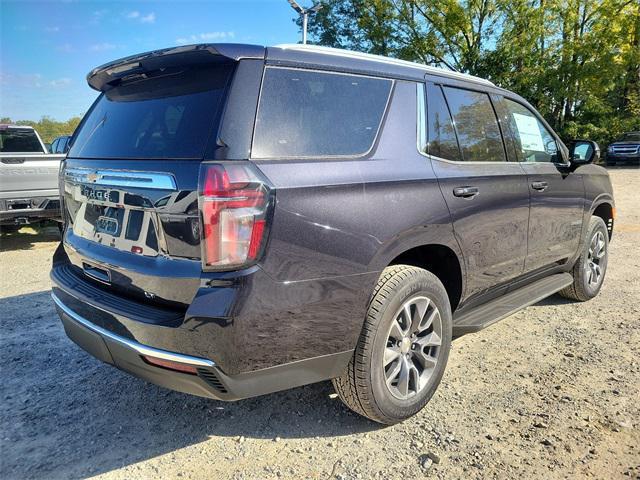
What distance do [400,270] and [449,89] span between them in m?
1.33

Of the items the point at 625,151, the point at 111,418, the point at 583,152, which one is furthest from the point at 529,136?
the point at 625,151

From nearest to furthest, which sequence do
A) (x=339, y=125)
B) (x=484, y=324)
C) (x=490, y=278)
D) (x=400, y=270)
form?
(x=339, y=125) → (x=400, y=270) → (x=484, y=324) → (x=490, y=278)

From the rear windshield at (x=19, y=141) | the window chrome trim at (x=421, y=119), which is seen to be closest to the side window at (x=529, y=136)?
the window chrome trim at (x=421, y=119)

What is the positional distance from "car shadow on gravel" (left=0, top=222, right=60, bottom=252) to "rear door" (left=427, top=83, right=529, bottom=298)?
7051 mm

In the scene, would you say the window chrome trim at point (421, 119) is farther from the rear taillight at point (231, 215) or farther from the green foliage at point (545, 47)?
the green foliage at point (545, 47)

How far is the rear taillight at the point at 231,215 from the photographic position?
1.91 meters

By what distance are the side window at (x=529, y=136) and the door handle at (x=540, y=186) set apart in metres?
0.21

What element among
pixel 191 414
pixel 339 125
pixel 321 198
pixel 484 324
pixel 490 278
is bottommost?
pixel 191 414

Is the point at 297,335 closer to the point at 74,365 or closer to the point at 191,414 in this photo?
the point at 191,414

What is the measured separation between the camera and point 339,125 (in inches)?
93.0

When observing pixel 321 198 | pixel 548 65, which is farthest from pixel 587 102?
pixel 321 198

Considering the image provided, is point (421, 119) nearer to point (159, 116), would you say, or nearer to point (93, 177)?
point (159, 116)

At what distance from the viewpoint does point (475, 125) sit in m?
3.26

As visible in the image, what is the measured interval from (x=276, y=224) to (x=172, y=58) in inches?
37.9
